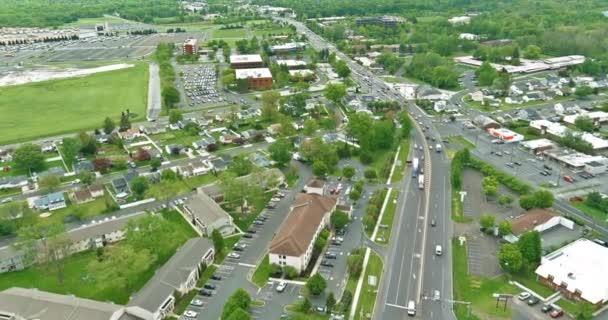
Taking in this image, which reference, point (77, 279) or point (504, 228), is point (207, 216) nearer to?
point (77, 279)

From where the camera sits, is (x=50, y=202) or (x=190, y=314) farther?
(x=50, y=202)

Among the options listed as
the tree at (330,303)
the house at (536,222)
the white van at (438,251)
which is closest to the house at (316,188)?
the white van at (438,251)

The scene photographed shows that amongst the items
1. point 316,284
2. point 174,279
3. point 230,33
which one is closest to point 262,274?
point 316,284

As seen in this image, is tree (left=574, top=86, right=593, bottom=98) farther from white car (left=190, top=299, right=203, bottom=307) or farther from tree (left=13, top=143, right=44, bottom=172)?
tree (left=13, top=143, right=44, bottom=172)

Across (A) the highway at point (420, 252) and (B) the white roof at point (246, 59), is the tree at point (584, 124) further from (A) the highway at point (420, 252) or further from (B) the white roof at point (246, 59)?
(B) the white roof at point (246, 59)

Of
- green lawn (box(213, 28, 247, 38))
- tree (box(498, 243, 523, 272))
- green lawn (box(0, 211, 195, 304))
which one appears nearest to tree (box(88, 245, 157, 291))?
green lawn (box(0, 211, 195, 304))

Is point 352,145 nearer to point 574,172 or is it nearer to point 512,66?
point 574,172
